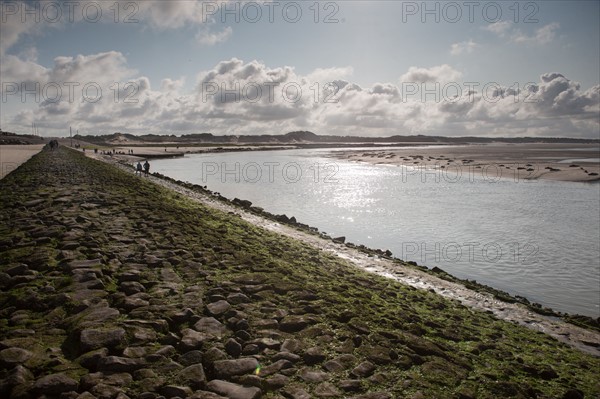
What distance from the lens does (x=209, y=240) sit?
12.8 m

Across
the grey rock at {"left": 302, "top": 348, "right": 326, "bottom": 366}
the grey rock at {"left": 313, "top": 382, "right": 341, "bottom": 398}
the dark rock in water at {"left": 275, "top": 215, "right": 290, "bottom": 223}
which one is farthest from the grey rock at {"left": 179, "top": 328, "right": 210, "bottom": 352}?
the dark rock in water at {"left": 275, "top": 215, "right": 290, "bottom": 223}

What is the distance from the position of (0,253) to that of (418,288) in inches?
459

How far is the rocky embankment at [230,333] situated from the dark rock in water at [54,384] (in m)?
0.01

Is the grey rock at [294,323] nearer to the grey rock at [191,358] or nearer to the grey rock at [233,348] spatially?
the grey rock at [233,348]

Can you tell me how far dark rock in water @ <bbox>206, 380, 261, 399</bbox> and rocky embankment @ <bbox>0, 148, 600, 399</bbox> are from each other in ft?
0.06

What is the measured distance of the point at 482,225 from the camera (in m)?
23.3

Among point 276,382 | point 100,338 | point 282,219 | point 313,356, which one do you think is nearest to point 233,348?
point 276,382

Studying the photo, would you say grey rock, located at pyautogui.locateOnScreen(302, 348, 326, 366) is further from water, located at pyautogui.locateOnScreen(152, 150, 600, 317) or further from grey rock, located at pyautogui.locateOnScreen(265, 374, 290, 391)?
water, located at pyautogui.locateOnScreen(152, 150, 600, 317)

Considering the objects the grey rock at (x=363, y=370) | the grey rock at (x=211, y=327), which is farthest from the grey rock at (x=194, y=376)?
the grey rock at (x=363, y=370)

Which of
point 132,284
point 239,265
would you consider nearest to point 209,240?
point 239,265

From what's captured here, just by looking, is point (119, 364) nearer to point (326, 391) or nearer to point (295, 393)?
point (295, 393)

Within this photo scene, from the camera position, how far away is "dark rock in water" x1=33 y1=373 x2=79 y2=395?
4348 mm

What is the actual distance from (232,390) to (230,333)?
153 centimetres

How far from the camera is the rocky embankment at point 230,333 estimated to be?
4980 mm
